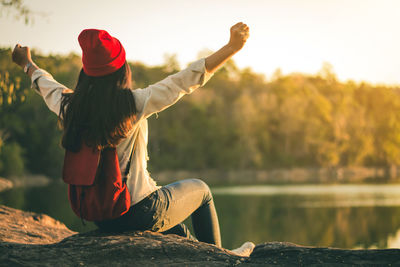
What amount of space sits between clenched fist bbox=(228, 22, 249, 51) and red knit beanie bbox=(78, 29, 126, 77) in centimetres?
45

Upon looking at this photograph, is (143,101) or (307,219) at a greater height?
(143,101)

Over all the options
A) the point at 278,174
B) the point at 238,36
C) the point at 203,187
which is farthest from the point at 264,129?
the point at 238,36

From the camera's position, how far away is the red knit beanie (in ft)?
5.75

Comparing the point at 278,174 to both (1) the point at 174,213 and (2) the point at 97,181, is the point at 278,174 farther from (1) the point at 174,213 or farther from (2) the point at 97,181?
(2) the point at 97,181

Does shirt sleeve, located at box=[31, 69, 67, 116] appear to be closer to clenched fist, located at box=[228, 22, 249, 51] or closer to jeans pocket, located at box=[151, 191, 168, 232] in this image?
jeans pocket, located at box=[151, 191, 168, 232]

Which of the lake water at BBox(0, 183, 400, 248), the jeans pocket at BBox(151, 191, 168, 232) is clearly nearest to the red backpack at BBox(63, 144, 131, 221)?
the jeans pocket at BBox(151, 191, 168, 232)

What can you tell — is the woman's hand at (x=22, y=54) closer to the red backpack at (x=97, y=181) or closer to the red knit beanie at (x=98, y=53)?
the red knit beanie at (x=98, y=53)

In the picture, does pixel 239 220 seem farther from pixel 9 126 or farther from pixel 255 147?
pixel 255 147

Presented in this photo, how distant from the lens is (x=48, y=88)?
6.55 ft

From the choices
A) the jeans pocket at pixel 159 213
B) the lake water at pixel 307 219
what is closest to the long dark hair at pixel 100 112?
the jeans pocket at pixel 159 213

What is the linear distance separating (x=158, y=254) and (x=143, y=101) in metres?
0.66

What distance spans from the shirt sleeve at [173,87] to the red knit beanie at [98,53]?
6.7 inches

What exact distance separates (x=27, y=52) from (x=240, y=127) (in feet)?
128

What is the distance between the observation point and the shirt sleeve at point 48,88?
1947 mm
